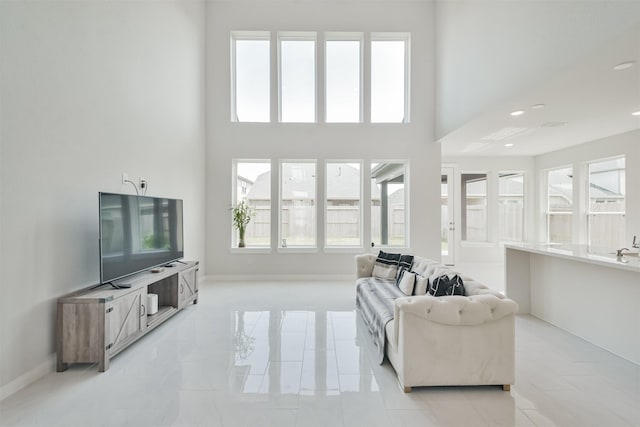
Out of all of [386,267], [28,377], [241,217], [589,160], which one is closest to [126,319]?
[28,377]

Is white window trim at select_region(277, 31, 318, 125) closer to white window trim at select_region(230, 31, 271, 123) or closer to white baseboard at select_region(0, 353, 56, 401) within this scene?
white window trim at select_region(230, 31, 271, 123)

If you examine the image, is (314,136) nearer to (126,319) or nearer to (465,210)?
(465,210)

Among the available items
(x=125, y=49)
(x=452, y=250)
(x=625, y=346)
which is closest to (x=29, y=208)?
(x=125, y=49)

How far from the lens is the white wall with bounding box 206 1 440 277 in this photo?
6172 millimetres

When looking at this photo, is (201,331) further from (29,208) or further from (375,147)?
(375,147)

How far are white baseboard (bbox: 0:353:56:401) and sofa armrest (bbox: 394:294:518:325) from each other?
2.95 m

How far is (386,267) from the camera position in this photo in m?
4.28

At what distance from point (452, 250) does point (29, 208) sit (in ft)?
25.2

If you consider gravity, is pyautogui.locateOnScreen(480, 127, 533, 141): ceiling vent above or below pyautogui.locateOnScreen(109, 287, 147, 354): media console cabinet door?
above

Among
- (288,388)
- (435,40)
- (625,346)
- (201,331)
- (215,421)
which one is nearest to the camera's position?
(215,421)

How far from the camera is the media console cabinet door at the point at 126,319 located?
2701 millimetres

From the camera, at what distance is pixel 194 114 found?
565 cm

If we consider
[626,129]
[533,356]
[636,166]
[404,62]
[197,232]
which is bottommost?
[533,356]

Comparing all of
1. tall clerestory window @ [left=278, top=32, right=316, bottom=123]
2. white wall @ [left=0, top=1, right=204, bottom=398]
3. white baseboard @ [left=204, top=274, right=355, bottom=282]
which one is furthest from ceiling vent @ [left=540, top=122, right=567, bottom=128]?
white wall @ [left=0, top=1, right=204, bottom=398]
